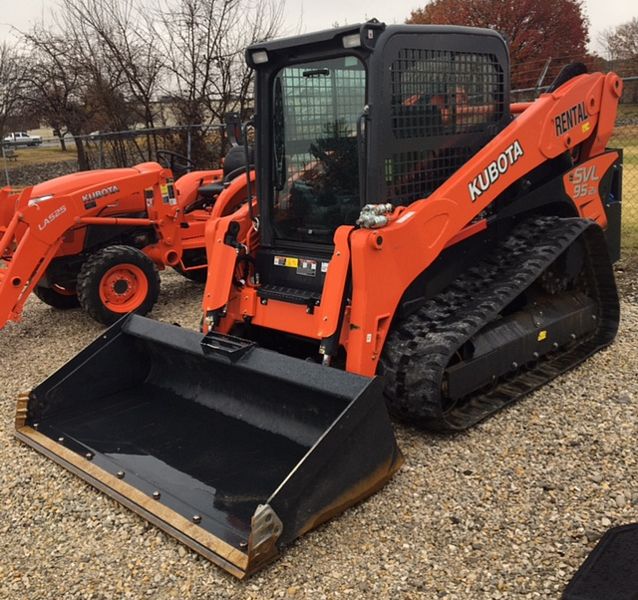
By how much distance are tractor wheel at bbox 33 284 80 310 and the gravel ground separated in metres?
3.16

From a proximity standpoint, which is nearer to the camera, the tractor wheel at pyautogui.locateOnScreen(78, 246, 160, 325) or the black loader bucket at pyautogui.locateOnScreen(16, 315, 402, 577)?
the black loader bucket at pyautogui.locateOnScreen(16, 315, 402, 577)

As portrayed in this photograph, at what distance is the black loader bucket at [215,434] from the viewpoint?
2967 mm

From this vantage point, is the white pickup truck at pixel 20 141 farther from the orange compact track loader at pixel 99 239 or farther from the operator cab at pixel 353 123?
the operator cab at pixel 353 123

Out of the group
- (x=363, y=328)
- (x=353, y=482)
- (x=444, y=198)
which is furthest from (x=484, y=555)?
(x=444, y=198)

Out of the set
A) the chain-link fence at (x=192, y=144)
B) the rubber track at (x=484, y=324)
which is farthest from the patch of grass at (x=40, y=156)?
the rubber track at (x=484, y=324)

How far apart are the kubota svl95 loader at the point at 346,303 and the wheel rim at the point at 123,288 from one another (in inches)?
91.3

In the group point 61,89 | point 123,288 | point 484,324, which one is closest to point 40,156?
point 61,89

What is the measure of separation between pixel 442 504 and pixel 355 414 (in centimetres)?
65

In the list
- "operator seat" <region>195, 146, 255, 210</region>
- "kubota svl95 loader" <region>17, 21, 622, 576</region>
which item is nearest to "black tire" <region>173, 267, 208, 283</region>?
"operator seat" <region>195, 146, 255, 210</region>

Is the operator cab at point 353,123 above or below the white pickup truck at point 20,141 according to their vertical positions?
above

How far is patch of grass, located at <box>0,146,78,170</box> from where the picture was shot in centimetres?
2208

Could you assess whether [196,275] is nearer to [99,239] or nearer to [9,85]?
[99,239]

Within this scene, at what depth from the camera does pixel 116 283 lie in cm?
663

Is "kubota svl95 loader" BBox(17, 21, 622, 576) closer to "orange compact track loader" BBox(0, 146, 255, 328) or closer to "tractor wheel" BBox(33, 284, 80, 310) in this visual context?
"orange compact track loader" BBox(0, 146, 255, 328)
